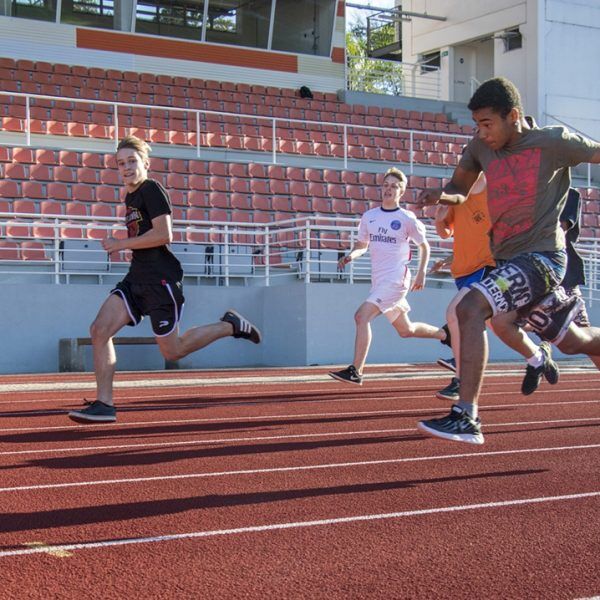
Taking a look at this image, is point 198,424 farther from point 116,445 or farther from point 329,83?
point 329,83

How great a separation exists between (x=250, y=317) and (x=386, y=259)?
611cm

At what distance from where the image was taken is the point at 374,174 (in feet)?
70.2

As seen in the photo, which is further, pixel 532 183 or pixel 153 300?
pixel 153 300

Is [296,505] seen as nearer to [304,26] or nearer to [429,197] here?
[429,197]

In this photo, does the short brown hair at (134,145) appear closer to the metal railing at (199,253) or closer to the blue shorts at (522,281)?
the blue shorts at (522,281)

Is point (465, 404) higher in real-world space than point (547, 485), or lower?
higher

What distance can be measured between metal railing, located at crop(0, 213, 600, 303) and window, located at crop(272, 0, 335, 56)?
38.1ft

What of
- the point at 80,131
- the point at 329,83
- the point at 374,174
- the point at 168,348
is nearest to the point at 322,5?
the point at 329,83

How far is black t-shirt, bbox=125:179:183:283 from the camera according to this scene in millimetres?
6891

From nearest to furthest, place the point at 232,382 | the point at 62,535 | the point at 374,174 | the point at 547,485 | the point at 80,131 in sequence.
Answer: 1. the point at 62,535
2. the point at 547,485
3. the point at 232,382
4. the point at 80,131
5. the point at 374,174

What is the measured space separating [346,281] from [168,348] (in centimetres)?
928

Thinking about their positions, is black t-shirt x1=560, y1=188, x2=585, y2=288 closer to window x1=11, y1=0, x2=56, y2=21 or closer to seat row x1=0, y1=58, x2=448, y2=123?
seat row x1=0, y1=58, x2=448, y2=123

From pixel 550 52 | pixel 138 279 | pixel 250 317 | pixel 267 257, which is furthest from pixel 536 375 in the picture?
pixel 550 52

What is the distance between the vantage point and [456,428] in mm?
5219
